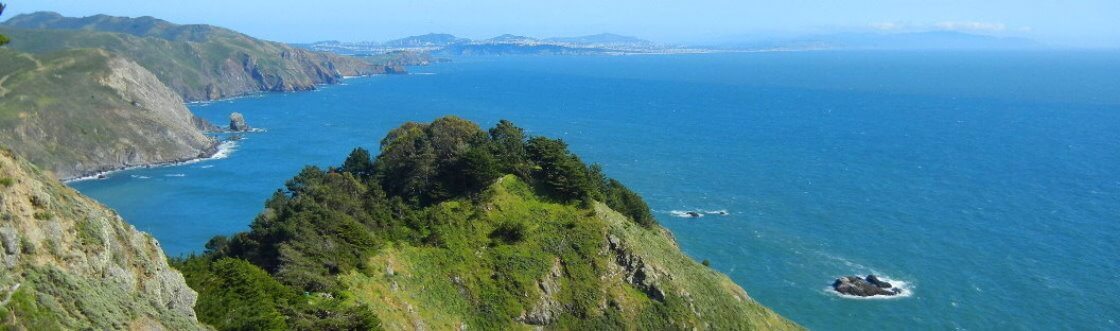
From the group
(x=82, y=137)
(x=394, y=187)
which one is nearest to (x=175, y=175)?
(x=82, y=137)

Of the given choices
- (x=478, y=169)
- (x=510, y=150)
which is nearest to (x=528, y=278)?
(x=478, y=169)

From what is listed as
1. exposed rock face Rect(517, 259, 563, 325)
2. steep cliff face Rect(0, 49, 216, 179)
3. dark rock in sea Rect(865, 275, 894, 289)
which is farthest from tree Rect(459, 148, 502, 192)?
steep cliff face Rect(0, 49, 216, 179)

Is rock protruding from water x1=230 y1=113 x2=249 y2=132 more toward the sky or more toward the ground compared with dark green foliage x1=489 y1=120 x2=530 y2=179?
more toward the ground

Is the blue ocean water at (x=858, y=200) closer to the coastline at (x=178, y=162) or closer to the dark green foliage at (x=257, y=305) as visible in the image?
the coastline at (x=178, y=162)

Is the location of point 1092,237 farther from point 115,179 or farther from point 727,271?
point 115,179

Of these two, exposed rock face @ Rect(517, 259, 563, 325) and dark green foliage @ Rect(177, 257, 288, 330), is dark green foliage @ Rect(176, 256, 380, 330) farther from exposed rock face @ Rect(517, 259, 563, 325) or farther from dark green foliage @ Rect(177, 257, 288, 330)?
exposed rock face @ Rect(517, 259, 563, 325)

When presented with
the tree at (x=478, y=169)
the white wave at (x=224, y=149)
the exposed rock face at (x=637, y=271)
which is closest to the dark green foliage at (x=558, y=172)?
the tree at (x=478, y=169)
